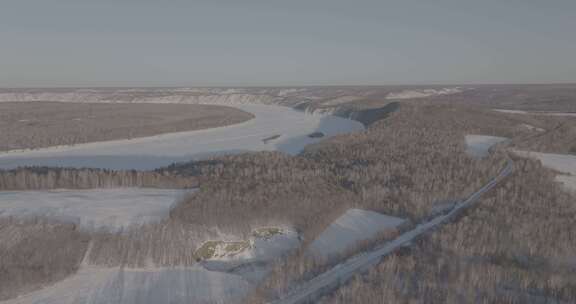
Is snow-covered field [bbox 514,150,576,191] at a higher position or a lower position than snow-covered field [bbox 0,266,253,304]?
higher

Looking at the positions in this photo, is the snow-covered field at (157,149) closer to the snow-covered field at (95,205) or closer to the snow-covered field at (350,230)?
the snow-covered field at (95,205)

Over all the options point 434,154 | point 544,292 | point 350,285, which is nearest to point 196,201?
point 350,285

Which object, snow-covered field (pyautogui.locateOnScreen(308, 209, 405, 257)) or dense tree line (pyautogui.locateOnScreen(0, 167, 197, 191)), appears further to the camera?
dense tree line (pyautogui.locateOnScreen(0, 167, 197, 191))

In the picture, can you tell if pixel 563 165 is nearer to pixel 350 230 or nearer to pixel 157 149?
pixel 350 230

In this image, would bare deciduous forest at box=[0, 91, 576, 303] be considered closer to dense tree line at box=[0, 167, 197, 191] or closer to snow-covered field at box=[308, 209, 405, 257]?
dense tree line at box=[0, 167, 197, 191]

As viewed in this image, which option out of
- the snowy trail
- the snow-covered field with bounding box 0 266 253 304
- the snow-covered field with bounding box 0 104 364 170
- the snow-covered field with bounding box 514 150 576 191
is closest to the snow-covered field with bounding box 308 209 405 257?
the snowy trail

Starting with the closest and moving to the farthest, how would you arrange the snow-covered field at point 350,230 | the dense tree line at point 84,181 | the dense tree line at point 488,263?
the dense tree line at point 488,263, the snow-covered field at point 350,230, the dense tree line at point 84,181

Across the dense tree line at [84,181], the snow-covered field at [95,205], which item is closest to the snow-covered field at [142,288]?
the snow-covered field at [95,205]
